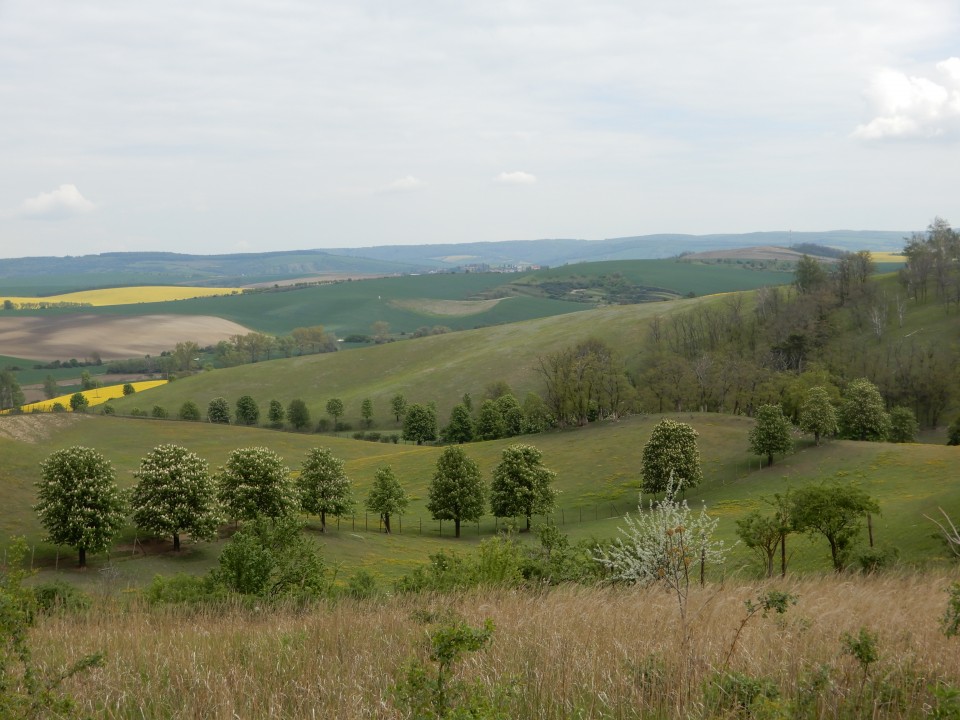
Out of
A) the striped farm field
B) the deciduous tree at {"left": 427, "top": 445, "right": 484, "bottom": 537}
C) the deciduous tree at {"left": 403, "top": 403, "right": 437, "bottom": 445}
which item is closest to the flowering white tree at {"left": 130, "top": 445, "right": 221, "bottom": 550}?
the deciduous tree at {"left": 427, "top": 445, "right": 484, "bottom": 537}

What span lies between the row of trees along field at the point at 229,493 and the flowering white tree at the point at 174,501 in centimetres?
7

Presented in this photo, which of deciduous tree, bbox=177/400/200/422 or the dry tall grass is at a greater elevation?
the dry tall grass

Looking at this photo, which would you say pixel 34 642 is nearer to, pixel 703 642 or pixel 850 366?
pixel 703 642

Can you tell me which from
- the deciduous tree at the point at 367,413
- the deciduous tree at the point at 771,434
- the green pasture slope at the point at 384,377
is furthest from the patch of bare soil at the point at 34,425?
the deciduous tree at the point at 771,434

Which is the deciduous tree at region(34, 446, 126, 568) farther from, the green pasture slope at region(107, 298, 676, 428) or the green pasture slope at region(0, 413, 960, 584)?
the green pasture slope at region(107, 298, 676, 428)

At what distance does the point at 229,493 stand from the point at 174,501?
6.63 metres

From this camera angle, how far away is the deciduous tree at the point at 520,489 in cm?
7594

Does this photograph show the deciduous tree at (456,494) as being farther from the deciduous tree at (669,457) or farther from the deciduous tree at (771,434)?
the deciduous tree at (771,434)

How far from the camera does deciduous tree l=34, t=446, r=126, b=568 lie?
159ft

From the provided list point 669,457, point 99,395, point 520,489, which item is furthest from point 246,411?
point 669,457

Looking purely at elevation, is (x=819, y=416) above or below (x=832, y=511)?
below

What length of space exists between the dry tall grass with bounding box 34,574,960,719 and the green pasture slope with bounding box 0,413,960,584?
2722 cm

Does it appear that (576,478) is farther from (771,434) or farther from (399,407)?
(399,407)

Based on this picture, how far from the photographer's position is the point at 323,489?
69.6m
